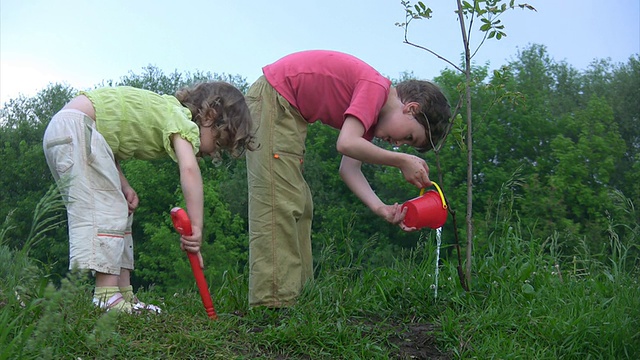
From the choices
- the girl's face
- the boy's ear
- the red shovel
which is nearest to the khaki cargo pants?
the red shovel

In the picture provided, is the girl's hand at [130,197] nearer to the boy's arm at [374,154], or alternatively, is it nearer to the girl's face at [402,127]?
the boy's arm at [374,154]

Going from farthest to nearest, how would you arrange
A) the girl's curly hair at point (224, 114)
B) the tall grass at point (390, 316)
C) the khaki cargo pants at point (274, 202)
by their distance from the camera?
the khaki cargo pants at point (274, 202) → the girl's curly hair at point (224, 114) → the tall grass at point (390, 316)

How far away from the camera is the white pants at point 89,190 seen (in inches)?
117

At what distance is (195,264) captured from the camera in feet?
9.94

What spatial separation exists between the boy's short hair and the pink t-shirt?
10 cm

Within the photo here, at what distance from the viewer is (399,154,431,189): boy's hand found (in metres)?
3.09

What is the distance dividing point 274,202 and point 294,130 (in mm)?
347

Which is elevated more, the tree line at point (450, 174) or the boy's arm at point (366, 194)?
the boy's arm at point (366, 194)

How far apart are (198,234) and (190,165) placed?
11.0 inches

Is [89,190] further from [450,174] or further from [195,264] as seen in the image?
[450,174]

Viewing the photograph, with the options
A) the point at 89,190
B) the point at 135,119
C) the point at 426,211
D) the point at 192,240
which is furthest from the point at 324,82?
the point at 89,190

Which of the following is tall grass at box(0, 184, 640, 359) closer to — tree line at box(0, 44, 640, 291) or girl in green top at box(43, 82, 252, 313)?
girl in green top at box(43, 82, 252, 313)

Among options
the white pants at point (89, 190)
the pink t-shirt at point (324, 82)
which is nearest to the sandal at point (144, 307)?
the white pants at point (89, 190)

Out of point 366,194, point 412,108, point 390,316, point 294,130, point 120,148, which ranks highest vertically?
point 412,108
